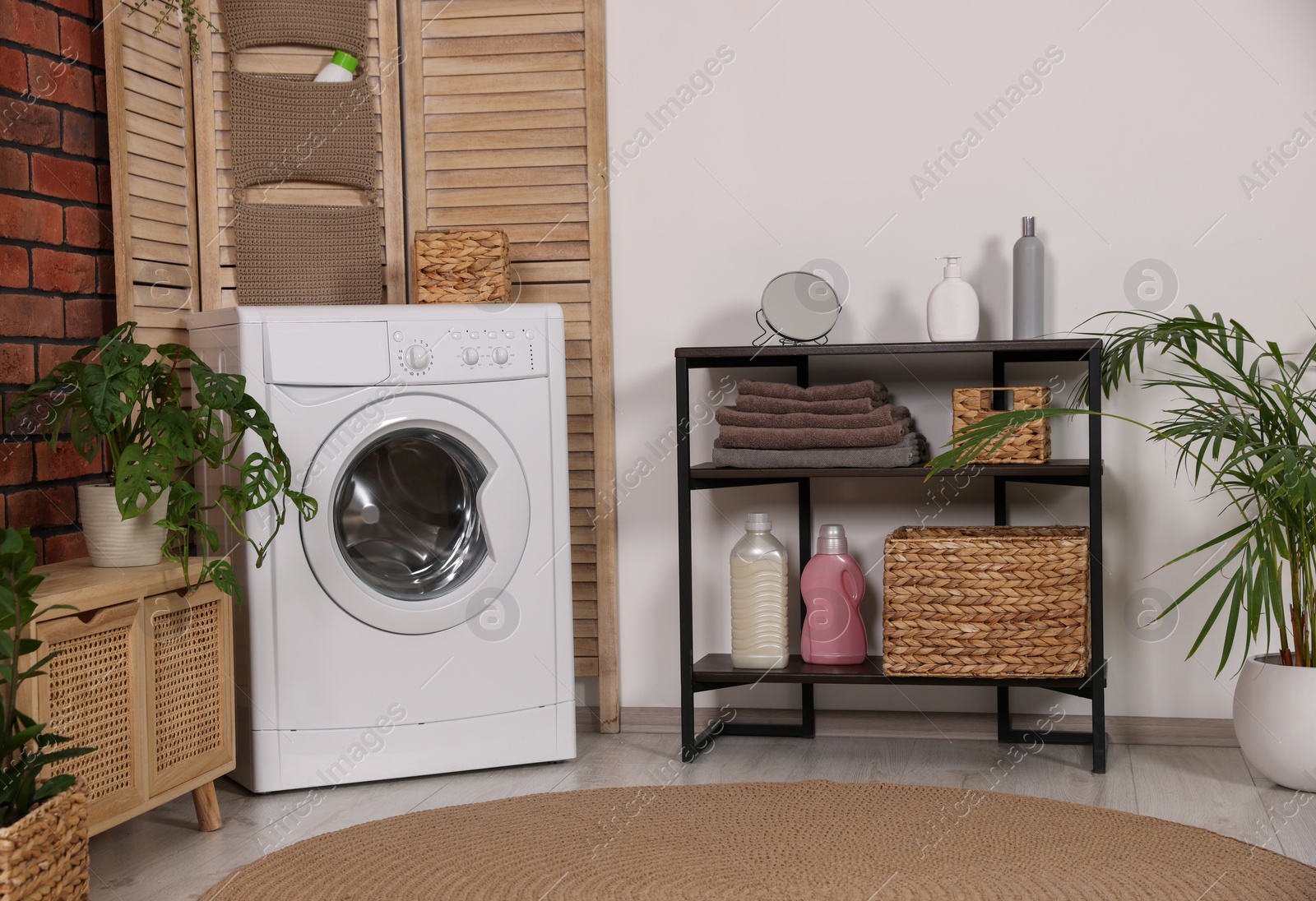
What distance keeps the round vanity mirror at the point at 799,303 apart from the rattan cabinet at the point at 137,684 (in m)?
1.21

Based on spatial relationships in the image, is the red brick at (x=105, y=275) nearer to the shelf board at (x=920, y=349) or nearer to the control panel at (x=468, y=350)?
the control panel at (x=468, y=350)

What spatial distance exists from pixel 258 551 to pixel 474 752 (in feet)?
1.94

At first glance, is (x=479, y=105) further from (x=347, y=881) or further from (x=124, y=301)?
(x=347, y=881)

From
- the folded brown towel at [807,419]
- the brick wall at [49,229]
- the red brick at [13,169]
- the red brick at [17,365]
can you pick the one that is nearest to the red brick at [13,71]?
the brick wall at [49,229]

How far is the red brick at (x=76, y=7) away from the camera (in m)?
2.29

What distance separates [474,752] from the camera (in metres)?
2.28

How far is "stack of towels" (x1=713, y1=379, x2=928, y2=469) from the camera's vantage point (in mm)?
2266

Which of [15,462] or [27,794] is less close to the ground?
[15,462]

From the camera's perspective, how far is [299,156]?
100 inches

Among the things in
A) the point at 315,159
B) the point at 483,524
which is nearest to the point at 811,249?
the point at 483,524

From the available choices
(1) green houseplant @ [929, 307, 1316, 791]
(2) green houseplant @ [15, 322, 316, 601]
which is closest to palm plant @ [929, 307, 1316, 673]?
(1) green houseplant @ [929, 307, 1316, 791]

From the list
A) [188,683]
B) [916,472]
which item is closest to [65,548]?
[188,683]

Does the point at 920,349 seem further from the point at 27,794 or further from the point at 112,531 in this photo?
the point at 27,794

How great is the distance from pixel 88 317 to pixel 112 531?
2.08ft
